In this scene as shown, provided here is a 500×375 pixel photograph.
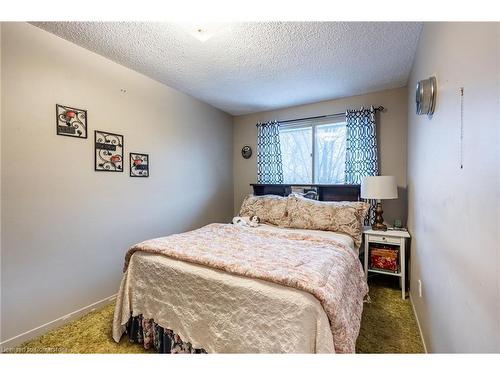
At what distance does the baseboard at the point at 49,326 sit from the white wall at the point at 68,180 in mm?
48

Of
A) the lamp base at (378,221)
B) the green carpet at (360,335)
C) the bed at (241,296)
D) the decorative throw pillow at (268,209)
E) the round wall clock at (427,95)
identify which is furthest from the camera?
the decorative throw pillow at (268,209)

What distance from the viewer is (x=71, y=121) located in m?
1.94

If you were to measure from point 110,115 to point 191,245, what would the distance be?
1.61m

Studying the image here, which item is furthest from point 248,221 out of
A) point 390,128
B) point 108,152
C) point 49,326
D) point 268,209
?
point 390,128

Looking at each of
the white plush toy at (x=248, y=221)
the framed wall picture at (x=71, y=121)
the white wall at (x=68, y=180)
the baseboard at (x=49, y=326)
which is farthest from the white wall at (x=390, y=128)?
the baseboard at (x=49, y=326)

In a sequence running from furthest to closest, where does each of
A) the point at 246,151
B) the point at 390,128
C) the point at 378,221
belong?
the point at 246,151
the point at 390,128
the point at 378,221

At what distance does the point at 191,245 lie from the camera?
173 cm

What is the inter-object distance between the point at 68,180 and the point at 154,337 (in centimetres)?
151

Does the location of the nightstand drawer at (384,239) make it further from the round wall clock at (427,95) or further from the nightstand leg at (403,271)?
the round wall clock at (427,95)

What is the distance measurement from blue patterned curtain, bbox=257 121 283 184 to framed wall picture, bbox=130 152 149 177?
1.79 metres

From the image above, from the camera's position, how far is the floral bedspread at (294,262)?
3.62 feet

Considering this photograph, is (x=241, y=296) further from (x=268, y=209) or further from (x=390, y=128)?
(x=390, y=128)

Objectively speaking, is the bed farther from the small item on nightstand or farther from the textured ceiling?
the textured ceiling

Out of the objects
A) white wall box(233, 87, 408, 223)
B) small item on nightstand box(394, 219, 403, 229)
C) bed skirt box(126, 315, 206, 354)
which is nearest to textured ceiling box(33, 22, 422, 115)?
white wall box(233, 87, 408, 223)
